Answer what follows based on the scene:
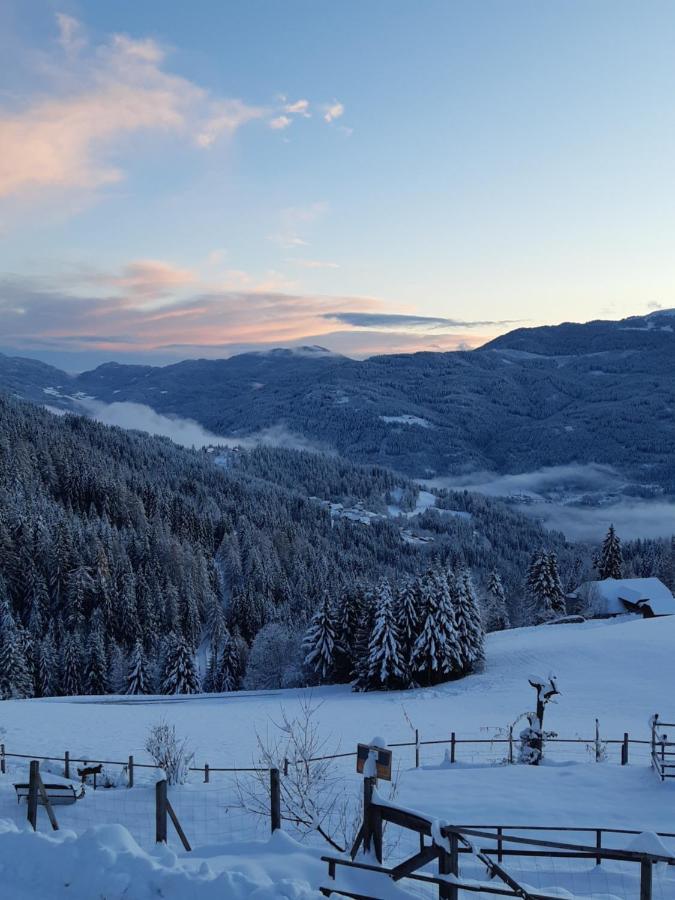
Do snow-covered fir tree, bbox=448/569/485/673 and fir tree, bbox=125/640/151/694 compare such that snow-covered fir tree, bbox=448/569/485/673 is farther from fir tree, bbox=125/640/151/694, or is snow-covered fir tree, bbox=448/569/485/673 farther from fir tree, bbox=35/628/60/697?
fir tree, bbox=35/628/60/697

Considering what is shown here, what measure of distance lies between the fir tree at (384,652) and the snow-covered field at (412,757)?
2167 millimetres

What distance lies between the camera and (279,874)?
8.56 meters

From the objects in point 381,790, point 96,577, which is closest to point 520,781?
point 381,790

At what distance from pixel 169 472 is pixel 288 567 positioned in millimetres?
53499

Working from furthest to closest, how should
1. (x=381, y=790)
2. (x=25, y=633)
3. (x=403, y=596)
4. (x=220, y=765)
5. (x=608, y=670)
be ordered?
1. (x=25, y=633)
2. (x=403, y=596)
3. (x=608, y=670)
4. (x=220, y=765)
5. (x=381, y=790)

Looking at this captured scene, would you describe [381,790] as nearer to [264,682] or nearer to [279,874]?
[279,874]

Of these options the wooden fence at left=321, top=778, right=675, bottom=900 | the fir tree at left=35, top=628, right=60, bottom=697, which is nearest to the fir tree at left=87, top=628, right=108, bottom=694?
the fir tree at left=35, top=628, right=60, bottom=697

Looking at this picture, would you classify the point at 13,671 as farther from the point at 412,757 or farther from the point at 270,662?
the point at 412,757

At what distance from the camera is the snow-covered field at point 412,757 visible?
9164 mm

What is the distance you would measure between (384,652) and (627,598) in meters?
42.1

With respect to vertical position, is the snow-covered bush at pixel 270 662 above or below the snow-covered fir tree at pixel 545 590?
below

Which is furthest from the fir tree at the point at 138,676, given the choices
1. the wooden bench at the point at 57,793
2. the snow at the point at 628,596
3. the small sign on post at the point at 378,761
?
the small sign on post at the point at 378,761

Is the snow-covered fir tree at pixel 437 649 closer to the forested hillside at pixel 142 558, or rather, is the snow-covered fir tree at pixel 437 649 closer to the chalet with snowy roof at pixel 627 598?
the forested hillside at pixel 142 558

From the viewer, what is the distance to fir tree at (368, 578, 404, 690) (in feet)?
165
